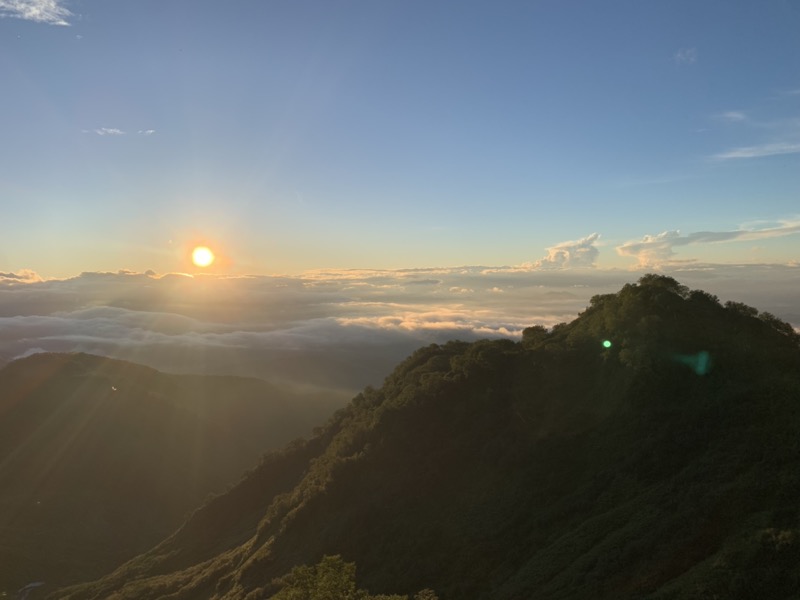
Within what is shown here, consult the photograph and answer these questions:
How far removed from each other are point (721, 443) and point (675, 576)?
16562 mm

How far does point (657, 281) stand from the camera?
239 ft

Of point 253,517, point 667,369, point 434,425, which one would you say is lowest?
point 253,517

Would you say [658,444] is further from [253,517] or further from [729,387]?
[253,517]

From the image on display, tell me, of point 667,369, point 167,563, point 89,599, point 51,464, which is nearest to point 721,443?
point 667,369

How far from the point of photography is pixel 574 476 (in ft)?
175

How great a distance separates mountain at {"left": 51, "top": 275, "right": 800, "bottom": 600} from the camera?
1420 inches

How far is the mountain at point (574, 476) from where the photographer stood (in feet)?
118

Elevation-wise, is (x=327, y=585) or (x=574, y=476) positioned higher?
(x=327, y=585)

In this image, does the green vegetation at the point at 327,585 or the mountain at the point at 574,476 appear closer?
the green vegetation at the point at 327,585

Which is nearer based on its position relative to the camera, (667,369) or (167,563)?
(667,369)

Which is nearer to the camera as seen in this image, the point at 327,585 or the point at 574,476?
the point at 327,585

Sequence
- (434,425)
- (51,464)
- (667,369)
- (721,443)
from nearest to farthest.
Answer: (721,443) → (667,369) → (434,425) → (51,464)

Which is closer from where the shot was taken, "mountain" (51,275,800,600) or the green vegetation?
the green vegetation

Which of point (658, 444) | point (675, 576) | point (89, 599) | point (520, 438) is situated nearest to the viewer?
point (675, 576)
